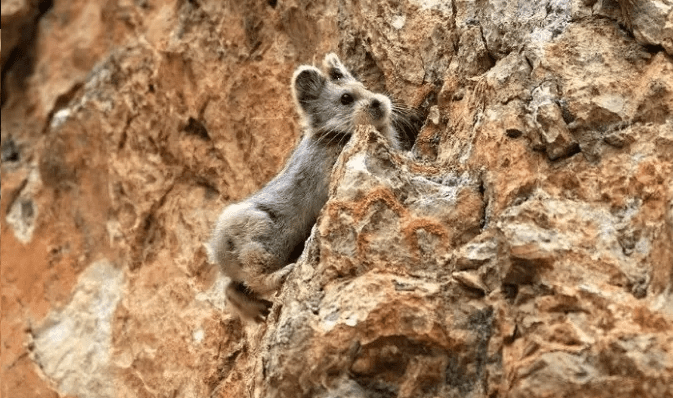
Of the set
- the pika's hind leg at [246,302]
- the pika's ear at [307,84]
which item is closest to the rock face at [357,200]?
the pika's hind leg at [246,302]

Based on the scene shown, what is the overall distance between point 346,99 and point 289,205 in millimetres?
793

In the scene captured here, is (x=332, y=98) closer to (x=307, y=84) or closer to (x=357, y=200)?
(x=307, y=84)

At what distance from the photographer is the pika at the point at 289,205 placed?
246 inches

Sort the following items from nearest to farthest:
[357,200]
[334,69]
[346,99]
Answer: [357,200] → [346,99] → [334,69]

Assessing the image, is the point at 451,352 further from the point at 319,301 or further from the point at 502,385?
the point at 319,301

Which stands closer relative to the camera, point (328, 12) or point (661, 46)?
point (661, 46)

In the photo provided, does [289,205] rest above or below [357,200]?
below

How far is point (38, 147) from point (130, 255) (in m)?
1.54

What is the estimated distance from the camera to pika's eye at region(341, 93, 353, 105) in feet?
22.2

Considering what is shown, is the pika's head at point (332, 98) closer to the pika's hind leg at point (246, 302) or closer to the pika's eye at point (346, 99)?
the pika's eye at point (346, 99)

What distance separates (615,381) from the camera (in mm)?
4352

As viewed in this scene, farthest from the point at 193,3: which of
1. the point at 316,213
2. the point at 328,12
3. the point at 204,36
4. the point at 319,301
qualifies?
the point at 319,301

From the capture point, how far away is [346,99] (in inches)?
268

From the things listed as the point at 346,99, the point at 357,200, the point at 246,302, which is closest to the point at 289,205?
the point at 246,302
